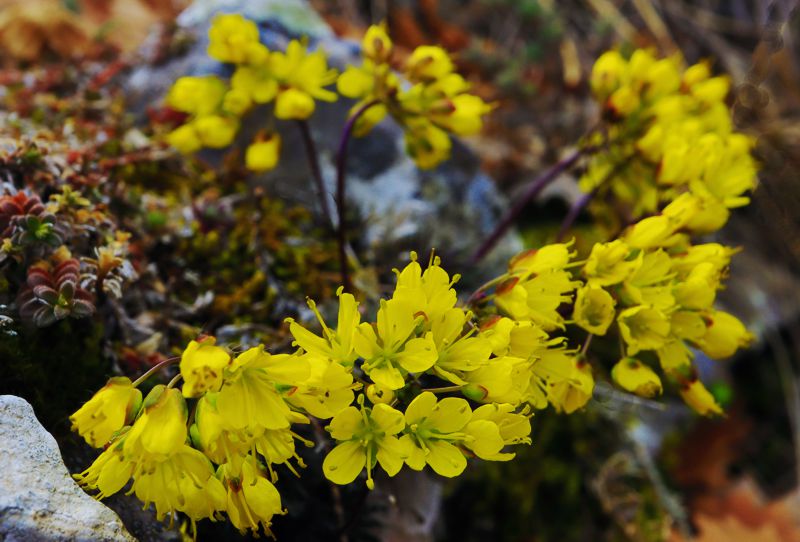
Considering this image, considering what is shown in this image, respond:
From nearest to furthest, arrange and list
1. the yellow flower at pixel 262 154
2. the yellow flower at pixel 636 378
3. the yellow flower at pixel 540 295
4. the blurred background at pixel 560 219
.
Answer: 1. the yellow flower at pixel 540 295
2. the yellow flower at pixel 636 378
3. the yellow flower at pixel 262 154
4. the blurred background at pixel 560 219

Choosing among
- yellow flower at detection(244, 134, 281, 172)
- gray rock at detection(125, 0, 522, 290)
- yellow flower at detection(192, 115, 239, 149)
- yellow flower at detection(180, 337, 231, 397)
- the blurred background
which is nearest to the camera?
yellow flower at detection(180, 337, 231, 397)

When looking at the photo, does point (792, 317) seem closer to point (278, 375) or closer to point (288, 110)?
point (288, 110)

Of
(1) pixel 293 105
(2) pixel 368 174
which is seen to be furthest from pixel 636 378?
(2) pixel 368 174

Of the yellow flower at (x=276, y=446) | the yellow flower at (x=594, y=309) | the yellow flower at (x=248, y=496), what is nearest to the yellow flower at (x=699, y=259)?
the yellow flower at (x=594, y=309)

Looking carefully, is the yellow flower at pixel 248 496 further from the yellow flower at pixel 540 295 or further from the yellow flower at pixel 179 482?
the yellow flower at pixel 540 295

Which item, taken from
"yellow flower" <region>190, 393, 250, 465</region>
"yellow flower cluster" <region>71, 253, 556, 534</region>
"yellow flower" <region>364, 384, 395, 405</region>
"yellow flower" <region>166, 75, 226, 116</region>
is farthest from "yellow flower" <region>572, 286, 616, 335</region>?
"yellow flower" <region>166, 75, 226, 116</region>

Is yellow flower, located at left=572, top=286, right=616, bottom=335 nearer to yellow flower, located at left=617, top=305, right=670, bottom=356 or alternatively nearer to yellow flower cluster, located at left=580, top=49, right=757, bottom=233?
yellow flower, located at left=617, top=305, right=670, bottom=356
